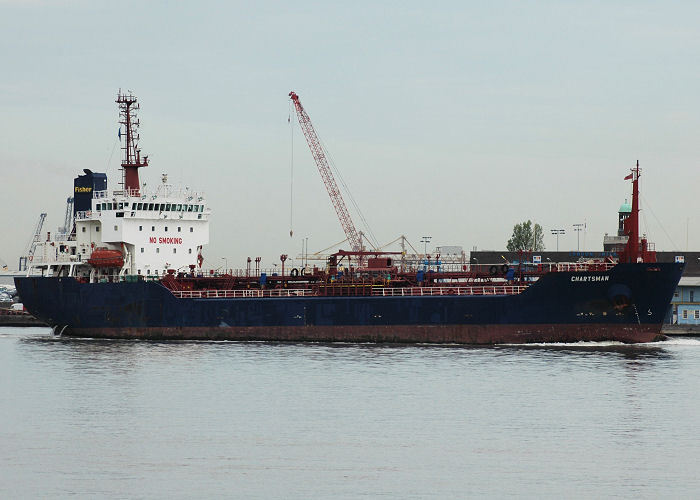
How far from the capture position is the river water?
2483 cm

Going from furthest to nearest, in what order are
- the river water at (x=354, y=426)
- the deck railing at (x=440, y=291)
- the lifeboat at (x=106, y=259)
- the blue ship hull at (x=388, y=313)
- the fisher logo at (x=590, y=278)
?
the lifeboat at (x=106, y=259), the deck railing at (x=440, y=291), the blue ship hull at (x=388, y=313), the fisher logo at (x=590, y=278), the river water at (x=354, y=426)

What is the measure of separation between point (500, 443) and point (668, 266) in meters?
27.5

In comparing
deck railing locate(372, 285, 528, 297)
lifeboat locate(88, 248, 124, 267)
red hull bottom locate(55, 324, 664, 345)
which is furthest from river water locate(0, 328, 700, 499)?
lifeboat locate(88, 248, 124, 267)

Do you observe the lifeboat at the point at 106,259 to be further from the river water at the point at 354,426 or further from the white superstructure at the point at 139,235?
the river water at the point at 354,426

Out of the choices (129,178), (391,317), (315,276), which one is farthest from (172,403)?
(129,178)

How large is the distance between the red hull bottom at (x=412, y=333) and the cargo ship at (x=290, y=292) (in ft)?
0.20

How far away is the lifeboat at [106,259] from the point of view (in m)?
66.8

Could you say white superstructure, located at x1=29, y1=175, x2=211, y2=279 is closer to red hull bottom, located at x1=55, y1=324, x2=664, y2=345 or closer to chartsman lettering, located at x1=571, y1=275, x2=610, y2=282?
red hull bottom, located at x1=55, y1=324, x2=664, y2=345

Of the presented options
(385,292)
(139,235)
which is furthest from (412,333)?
(139,235)

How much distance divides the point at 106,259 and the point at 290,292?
13.6 metres

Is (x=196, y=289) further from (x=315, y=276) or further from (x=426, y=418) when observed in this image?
(x=426, y=418)

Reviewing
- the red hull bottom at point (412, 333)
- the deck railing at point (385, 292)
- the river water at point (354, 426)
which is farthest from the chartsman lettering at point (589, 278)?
the river water at point (354, 426)

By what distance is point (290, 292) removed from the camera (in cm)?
6125

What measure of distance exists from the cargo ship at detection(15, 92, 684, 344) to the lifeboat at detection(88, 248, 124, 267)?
3.6 inches
